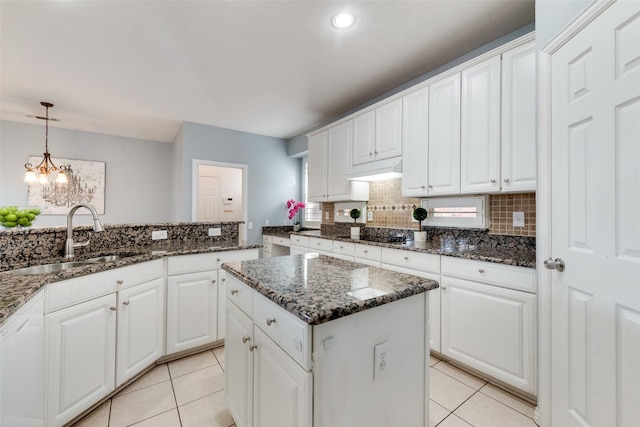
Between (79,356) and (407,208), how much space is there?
9.54ft

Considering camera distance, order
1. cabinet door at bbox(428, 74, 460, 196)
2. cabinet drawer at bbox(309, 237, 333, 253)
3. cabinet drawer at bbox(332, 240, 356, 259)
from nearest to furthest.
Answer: cabinet door at bbox(428, 74, 460, 196), cabinet drawer at bbox(332, 240, 356, 259), cabinet drawer at bbox(309, 237, 333, 253)

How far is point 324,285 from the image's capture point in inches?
A: 44.6

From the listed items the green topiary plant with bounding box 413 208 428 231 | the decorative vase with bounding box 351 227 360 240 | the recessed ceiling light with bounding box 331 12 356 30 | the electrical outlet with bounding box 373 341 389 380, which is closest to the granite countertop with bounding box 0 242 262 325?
the electrical outlet with bounding box 373 341 389 380

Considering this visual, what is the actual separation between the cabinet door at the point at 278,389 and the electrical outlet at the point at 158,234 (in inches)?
71.2

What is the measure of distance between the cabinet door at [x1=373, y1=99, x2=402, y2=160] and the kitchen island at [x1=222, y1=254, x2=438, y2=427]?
70.4 inches

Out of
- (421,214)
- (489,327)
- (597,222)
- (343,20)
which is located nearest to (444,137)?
(421,214)

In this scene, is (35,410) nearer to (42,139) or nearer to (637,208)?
(637,208)

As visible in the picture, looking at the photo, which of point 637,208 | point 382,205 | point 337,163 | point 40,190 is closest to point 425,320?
point 637,208

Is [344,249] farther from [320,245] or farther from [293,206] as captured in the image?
[293,206]

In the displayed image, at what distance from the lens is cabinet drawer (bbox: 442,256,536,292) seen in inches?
65.7

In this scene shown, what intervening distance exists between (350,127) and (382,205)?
105cm

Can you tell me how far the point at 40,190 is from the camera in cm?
432

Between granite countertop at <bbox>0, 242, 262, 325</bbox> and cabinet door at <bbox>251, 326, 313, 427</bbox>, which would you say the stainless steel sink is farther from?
cabinet door at <bbox>251, 326, 313, 427</bbox>

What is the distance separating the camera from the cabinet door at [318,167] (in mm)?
3802
